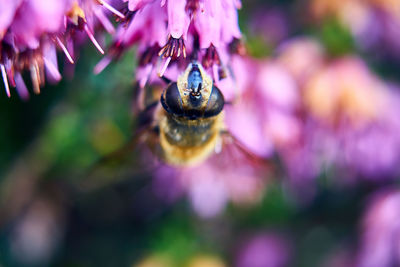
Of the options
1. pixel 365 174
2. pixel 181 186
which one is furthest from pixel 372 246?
pixel 181 186

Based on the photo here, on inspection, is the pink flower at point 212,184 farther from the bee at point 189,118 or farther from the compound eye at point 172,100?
the compound eye at point 172,100

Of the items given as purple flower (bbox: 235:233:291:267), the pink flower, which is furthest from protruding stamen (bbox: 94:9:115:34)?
purple flower (bbox: 235:233:291:267)

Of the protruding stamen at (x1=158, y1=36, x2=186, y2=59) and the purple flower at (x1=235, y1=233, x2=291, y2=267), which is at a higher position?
the protruding stamen at (x1=158, y1=36, x2=186, y2=59)

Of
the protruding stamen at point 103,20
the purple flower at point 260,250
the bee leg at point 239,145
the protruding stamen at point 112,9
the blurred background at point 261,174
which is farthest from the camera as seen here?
the purple flower at point 260,250

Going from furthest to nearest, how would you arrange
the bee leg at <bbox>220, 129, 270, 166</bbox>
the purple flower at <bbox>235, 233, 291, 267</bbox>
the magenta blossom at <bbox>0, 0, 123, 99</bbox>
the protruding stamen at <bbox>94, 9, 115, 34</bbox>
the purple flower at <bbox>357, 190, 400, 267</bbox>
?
the purple flower at <bbox>235, 233, 291, 267</bbox>
the purple flower at <bbox>357, 190, 400, 267</bbox>
the bee leg at <bbox>220, 129, 270, 166</bbox>
the protruding stamen at <bbox>94, 9, 115, 34</bbox>
the magenta blossom at <bbox>0, 0, 123, 99</bbox>

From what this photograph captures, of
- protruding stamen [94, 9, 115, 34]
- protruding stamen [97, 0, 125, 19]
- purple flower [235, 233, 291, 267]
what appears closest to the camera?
protruding stamen [97, 0, 125, 19]

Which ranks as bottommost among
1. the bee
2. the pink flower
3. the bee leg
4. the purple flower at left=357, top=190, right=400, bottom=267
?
the purple flower at left=357, top=190, right=400, bottom=267

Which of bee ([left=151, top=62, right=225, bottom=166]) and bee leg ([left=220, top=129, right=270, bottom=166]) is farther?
bee leg ([left=220, top=129, right=270, bottom=166])

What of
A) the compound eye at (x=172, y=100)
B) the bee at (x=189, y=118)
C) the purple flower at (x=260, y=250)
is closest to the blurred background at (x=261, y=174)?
the purple flower at (x=260, y=250)

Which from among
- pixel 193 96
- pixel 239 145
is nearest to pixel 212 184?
pixel 239 145

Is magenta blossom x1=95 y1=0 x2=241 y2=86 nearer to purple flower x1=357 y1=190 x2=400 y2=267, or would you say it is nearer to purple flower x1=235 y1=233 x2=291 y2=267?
purple flower x1=357 y1=190 x2=400 y2=267
